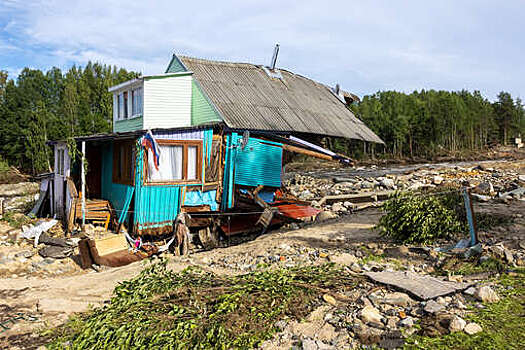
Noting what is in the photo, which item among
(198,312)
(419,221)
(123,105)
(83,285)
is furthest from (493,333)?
(123,105)

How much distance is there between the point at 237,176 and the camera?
12508 millimetres

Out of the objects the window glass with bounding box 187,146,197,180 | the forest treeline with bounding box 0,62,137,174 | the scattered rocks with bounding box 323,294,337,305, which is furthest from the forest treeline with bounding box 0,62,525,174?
the scattered rocks with bounding box 323,294,337,305

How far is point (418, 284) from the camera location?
200 inches

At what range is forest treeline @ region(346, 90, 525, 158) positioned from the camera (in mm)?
43094

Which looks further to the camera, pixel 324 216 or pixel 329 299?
pixel 324 216

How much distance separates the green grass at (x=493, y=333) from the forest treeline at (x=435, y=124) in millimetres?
38841

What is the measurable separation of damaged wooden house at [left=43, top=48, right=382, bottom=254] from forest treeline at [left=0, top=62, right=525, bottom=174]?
23.6 metres

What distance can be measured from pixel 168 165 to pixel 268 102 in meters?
6.53

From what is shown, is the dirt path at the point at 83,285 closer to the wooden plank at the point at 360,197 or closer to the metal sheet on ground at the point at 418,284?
the metal sheet on ground at the point at 418,284

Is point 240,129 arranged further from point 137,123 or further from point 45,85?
point 45,85

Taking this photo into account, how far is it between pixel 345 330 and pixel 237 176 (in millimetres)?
8661

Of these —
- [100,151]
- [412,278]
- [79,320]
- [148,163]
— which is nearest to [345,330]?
[412,278]

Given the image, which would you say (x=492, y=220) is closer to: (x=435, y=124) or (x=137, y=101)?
(x=137, y=101)

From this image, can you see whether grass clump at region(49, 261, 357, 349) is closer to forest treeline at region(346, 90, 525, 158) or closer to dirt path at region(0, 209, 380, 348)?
dirt path at region(0, 209, 380, 348)
